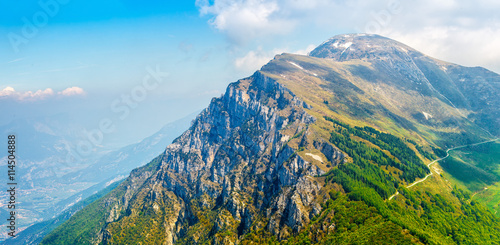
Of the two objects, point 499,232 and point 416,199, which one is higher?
point 416,199

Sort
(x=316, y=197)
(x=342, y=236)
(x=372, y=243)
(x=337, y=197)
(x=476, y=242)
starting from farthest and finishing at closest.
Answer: (x=316, y=197) → (x=337, y=197) → (x=476, y=242) → (x=342, y=236) → (x=372, y=243)

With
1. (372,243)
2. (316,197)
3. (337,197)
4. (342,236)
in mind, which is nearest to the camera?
(372,243)

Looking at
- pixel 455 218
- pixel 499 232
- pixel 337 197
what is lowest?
pixel 499 232

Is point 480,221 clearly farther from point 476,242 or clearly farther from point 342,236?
point 342,236

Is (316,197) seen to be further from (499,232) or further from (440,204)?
(499,232)

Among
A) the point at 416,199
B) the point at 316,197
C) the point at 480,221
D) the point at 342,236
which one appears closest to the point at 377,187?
the point at 416,199

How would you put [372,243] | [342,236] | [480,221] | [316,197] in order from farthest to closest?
[480,221]
[316,197]
[342,236]
[372,243]

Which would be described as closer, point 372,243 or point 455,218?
point 372,243

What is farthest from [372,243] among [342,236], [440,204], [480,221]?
[480,221]

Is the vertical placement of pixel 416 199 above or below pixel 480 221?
above
